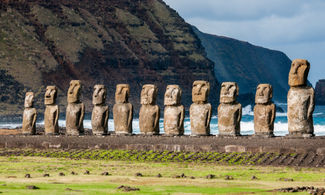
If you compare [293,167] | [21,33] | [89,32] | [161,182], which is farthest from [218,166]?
[89,32]

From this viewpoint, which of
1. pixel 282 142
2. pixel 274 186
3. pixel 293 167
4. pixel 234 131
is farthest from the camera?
pixel 234 131

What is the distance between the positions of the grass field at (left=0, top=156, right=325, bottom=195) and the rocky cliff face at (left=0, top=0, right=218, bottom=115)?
272ft

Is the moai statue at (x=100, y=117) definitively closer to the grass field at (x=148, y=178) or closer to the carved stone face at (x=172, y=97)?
the carved stone face at (x=172, y=97)

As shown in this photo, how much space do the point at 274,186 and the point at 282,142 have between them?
7.72 m

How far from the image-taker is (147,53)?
137m

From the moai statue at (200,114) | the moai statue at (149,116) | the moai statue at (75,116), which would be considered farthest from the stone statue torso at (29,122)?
the moai statue at (200,114)

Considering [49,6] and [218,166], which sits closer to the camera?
[218,166]

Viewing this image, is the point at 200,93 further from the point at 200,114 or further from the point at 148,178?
the point at 148,178

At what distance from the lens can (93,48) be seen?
12669cm

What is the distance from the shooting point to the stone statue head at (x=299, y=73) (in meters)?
24.0

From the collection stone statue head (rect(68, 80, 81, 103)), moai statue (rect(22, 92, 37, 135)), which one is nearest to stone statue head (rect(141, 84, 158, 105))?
stone statue head (rect(68, 80, 81, 103))

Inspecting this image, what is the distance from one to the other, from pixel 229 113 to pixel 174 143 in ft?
6.98

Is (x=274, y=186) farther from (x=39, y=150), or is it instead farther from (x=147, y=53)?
(x=147, y=53)

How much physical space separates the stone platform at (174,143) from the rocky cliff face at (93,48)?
75.1 metres
